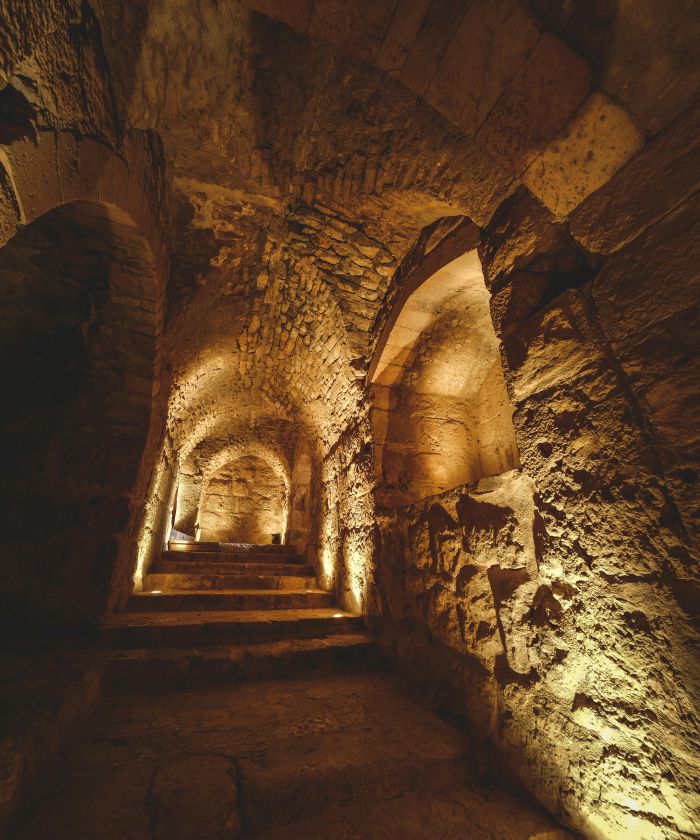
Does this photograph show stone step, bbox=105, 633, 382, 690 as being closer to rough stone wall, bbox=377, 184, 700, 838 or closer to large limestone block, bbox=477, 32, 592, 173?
rough stone wall, bbox=377, 184, 700, 838

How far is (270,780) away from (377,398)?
2646 mm

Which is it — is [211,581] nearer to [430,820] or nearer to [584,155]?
[430,820]

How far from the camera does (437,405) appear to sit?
3.51 metres

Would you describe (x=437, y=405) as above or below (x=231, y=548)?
above

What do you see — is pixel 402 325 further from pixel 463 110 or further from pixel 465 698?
pixel 465 698

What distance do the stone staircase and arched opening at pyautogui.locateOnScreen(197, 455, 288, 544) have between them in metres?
5.96

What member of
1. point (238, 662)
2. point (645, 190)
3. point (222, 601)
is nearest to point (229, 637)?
point (238, 662)

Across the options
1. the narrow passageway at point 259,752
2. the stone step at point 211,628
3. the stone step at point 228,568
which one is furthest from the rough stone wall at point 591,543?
the stone step at point 228,568

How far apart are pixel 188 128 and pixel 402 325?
83.8 inches

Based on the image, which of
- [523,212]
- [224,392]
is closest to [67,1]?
[523,212]

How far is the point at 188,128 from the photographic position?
8.38 feet

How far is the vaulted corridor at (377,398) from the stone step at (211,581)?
0.26 metres

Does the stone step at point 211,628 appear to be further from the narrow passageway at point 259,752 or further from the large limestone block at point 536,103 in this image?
the large limestone block at point 536,103

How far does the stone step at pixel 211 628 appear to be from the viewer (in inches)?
109
